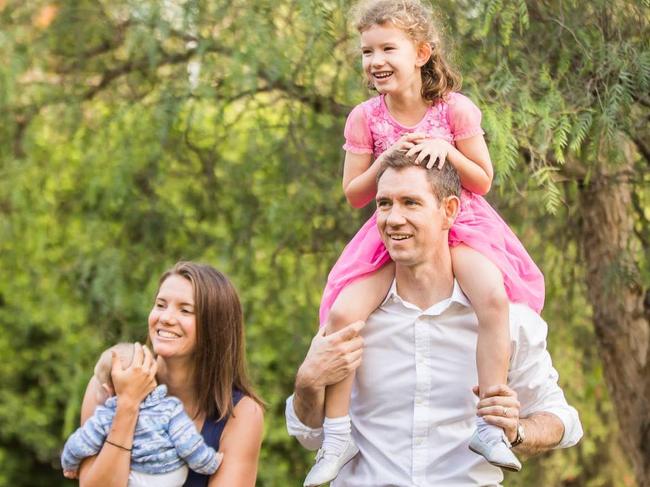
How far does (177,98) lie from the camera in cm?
603

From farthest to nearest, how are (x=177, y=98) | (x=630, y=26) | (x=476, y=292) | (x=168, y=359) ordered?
(x=177, y=98) → (x=630, y=26) → (x=168, y=359) → (x=476, y=292)

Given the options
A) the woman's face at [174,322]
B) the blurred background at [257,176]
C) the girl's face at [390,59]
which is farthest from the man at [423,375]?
the blurred background at [257,176]

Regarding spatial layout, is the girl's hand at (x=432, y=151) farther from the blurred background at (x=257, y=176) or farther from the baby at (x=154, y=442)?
the blurred background at (x=257, y=176)

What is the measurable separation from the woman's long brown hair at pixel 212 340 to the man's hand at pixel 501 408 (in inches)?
32.5

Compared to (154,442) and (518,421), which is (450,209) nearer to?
(518,421)

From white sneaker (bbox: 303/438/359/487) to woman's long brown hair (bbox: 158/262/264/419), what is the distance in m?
0.43

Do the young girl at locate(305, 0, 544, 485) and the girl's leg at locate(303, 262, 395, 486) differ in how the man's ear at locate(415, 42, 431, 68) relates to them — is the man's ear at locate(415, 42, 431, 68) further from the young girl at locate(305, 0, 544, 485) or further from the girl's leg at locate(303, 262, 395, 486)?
the girl's leg at locate(303, 262, 395, 486)

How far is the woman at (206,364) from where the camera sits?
373 centimetres

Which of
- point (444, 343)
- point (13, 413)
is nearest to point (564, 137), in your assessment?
point (444, 343)

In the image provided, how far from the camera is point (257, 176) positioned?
6.38 m

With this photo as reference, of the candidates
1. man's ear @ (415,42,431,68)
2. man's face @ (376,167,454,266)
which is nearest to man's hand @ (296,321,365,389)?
man's face @ (376,167,454,266)

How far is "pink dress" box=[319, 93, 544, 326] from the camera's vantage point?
11.5ft

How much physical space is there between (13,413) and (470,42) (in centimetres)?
432

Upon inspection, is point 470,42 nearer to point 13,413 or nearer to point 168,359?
point 168,359
